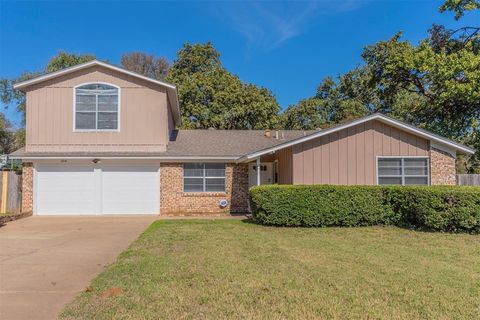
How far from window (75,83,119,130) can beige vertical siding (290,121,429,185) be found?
26.4 feet

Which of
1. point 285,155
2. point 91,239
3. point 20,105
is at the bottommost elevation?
point 91,239

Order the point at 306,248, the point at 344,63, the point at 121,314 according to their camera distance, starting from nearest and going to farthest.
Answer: the point at 121,314 < the point at 306,248 < the point at 344,63

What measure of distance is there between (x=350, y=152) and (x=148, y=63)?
1409 inches

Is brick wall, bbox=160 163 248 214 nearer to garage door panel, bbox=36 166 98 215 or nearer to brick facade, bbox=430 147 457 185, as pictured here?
garage door panel, bbox=36 166 98 215

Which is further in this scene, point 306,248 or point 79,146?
point 79,146

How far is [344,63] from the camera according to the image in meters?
31.9

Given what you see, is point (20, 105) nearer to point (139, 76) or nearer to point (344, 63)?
point (139, 76)

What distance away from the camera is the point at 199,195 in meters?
15.6

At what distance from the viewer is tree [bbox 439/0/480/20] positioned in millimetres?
16750

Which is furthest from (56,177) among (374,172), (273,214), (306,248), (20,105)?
(20,105)

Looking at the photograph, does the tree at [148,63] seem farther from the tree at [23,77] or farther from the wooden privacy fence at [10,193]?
the wooden privacy fence at [10,193]

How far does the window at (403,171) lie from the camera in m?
13.4

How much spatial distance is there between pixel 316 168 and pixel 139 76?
8.50 m

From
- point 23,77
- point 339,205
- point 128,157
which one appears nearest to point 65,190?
point 128,157
